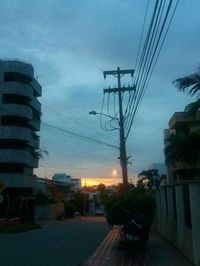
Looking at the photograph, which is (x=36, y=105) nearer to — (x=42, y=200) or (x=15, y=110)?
(x=15, y=110)

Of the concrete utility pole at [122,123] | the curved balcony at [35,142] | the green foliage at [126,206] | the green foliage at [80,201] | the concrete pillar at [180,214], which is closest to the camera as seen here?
the concrete pillar at [180,214]

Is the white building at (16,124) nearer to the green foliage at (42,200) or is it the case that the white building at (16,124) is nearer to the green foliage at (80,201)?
the green foliage at (42,200)

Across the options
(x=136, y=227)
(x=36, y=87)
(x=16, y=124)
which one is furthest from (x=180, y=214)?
(x=36, y=87)

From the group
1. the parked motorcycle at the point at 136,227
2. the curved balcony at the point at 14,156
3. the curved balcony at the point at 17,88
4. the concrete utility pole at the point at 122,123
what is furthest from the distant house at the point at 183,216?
the curved balcony at the point at 17,88

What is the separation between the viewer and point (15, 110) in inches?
2557

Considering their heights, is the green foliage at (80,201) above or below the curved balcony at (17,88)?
below

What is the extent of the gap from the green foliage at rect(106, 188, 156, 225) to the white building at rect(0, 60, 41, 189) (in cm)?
4507

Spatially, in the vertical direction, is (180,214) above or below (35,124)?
below

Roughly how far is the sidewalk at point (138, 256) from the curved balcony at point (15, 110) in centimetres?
4673

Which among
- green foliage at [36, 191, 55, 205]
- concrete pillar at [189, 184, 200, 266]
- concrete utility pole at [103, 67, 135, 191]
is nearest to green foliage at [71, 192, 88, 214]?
green foliage at [36, 191, 55, 205]

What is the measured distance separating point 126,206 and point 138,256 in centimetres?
456

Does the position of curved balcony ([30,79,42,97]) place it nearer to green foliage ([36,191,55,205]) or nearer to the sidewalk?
green foliage ([36,191,55,205])

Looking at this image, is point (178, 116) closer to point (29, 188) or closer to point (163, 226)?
point (29, 188)

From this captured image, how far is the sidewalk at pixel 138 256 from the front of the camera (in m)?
14.4
